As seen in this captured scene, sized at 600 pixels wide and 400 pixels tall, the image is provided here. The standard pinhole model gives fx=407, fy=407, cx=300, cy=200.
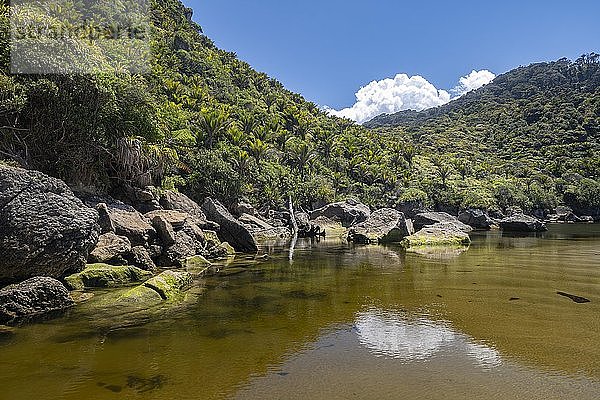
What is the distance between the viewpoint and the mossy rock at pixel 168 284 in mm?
10914

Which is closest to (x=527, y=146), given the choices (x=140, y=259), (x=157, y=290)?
(x=140, y=259)

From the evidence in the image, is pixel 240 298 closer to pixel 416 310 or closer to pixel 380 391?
pixel 416 310

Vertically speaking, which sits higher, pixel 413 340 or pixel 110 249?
pixel 110 249

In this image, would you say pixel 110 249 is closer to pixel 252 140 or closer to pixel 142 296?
pixel 142 296

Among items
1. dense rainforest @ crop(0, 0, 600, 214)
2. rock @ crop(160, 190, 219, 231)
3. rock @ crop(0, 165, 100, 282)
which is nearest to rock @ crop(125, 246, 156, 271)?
rock @ crop(0, 165, 100, 282)

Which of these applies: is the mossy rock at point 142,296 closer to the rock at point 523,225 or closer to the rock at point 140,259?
the rock at point 140,259

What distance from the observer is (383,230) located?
3197cm

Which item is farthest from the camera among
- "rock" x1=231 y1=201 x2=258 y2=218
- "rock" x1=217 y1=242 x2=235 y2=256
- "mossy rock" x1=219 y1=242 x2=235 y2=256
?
"rock" x1=231 y1=201 x2=258 y2=218

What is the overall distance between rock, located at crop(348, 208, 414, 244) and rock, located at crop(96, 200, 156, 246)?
17.9 meters

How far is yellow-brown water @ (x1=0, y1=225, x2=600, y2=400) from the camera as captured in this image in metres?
5.48

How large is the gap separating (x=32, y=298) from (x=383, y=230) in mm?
25944

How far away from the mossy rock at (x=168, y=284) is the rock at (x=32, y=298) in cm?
195

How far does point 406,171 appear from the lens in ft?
245

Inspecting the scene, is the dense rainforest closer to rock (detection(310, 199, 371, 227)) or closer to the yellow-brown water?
rock (detection(310, 199, 371, 227))
